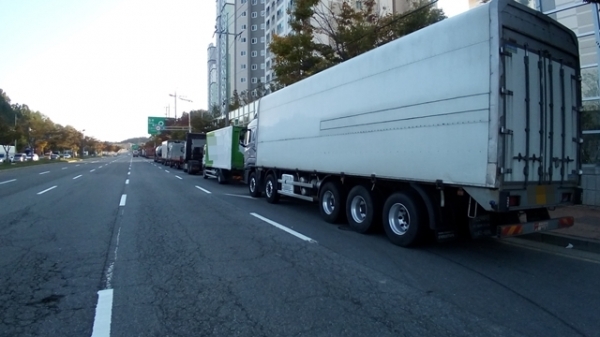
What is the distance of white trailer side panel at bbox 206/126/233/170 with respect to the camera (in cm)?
2091

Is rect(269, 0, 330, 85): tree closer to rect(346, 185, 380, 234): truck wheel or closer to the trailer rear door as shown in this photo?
rect(346, 185, 380, 234): truck wheel

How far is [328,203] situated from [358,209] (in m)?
1.25

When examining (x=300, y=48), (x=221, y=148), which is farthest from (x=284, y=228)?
(x=221, y=148)

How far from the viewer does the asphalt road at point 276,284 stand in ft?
13.2

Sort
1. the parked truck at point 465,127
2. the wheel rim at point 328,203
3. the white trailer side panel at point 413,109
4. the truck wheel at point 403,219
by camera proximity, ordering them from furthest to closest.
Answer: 1. the wheel rim at point 328,203
2. the truck wheel at point 403,219
3. the white trailer side panel at point 413,109
4. the parked truck at point 465,127

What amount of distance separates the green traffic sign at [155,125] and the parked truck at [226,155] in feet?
131

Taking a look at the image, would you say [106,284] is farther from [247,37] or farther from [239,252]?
[247,37]

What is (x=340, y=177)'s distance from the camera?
940cm

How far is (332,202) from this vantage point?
9.71 m

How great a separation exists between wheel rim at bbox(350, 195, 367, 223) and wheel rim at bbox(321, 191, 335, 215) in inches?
36.2

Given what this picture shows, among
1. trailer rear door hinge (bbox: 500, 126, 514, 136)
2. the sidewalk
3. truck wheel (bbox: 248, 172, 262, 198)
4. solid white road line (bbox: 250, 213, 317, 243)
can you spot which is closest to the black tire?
truck wheel (bbox: 248, 172, 262, 198)

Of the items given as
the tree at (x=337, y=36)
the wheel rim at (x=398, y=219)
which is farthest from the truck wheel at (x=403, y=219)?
the tree at (x=337, y=36)

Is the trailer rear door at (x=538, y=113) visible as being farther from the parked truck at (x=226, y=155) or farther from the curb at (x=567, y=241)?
the parked truck at (x=226, y=155)

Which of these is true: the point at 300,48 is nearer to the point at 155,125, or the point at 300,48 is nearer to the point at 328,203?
the point at 328,203
